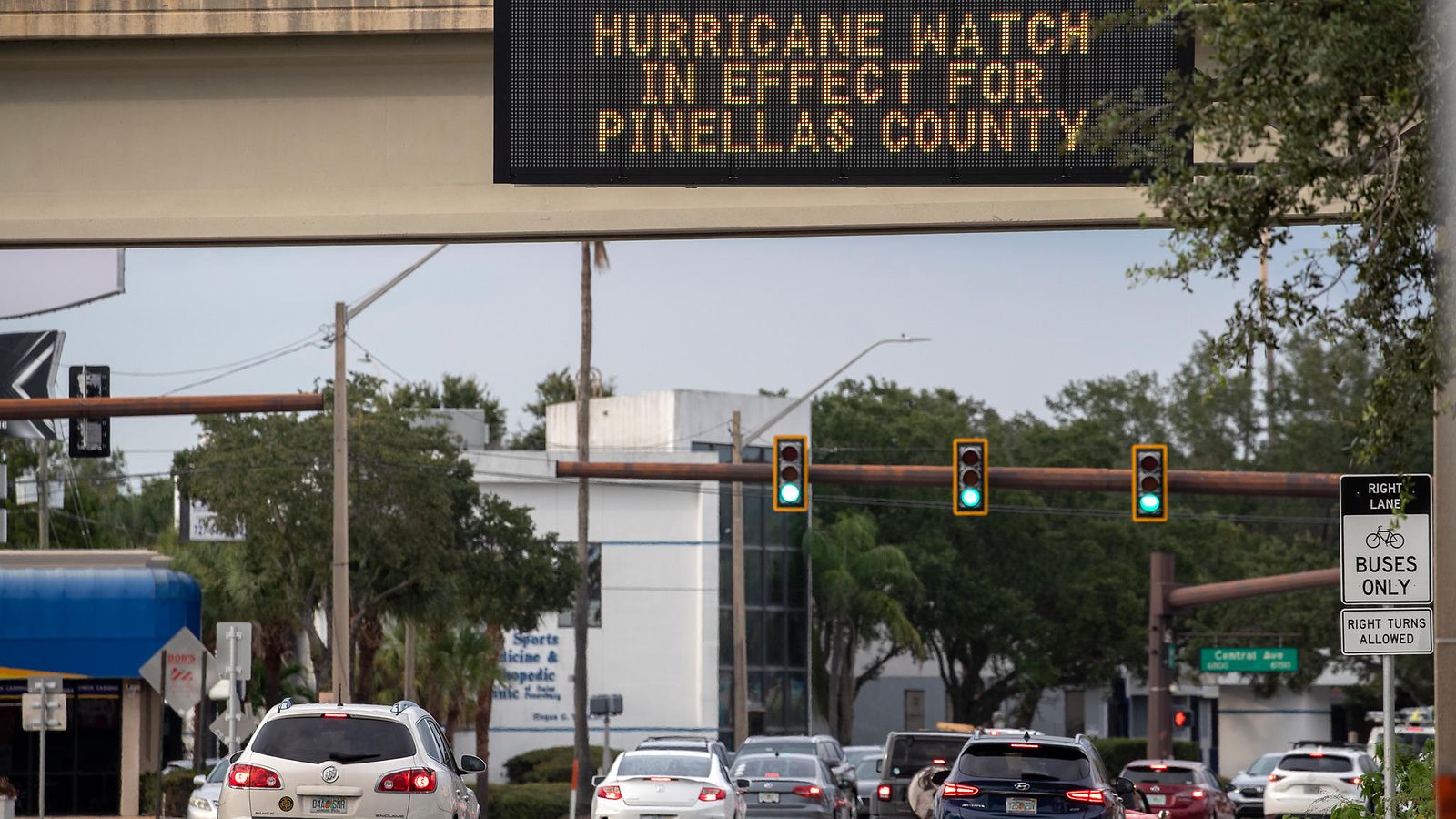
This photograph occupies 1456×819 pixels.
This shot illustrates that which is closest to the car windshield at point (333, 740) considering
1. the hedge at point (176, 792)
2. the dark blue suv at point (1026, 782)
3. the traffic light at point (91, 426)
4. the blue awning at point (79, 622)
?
the dark blue suv at point (1026, 782)

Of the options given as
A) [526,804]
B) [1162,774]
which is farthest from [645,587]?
[1162,774]

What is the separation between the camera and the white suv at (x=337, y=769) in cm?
1714

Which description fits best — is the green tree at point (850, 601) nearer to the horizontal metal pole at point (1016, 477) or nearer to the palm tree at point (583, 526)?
the palm tree at point (583, 526)

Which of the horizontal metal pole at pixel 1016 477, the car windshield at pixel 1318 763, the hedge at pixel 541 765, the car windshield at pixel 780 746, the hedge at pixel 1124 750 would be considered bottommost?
the hedge at pixel 1124 750

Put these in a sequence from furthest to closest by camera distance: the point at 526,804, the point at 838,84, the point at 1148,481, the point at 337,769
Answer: the point at 526,804
the point at 1148,481
the point at 337,769
the point at 838,84

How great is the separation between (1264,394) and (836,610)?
27.0 metres

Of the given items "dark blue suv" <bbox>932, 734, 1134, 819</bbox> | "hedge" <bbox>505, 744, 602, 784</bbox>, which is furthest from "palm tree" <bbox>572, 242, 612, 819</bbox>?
"dark blue suv" <bbox>932, 734, 1134, 819</bbox>

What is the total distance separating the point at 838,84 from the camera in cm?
1148

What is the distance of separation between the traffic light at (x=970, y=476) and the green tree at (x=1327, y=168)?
66.8 ft

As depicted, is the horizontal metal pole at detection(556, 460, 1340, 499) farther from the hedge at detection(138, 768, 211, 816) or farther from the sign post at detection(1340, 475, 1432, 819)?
the sign post at detection(1340, 475, 1432, 819)

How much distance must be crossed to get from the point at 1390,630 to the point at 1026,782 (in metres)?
6.81

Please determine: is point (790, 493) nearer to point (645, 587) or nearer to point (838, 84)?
point (838, 84)

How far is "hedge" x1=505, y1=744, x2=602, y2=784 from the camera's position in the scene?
5562 cm

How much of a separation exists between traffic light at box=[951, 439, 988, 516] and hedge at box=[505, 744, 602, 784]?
2679cm
